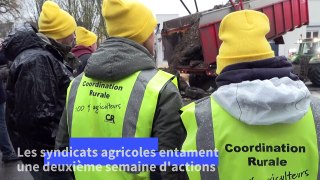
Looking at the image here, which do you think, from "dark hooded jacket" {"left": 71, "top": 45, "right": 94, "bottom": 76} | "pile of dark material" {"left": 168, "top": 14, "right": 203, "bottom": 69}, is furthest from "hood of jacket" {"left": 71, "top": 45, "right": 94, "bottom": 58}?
"pile of dark material" {"left": 168, "top": 14, "right": 203, "bottom": 69}

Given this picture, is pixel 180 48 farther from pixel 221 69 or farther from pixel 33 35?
pixel 221 69

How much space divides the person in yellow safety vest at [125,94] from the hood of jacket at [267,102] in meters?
0.42

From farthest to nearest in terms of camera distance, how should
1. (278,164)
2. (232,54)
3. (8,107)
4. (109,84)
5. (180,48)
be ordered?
(180,48) < (8,107) < (109,84) < (232,54) < (278,164)

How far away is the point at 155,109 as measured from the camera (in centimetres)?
193

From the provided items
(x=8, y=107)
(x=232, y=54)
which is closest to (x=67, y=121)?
(x=8, y=107)

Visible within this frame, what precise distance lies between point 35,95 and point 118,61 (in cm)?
78

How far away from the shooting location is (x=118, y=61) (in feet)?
6.70

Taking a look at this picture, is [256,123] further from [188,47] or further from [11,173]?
[188,47]

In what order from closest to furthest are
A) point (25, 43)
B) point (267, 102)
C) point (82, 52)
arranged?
point (267, 102) < point (25, 43) < point (82, 52)

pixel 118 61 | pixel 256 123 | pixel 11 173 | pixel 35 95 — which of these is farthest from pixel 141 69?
pixel 11 173

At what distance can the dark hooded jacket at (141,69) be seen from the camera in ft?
6.36

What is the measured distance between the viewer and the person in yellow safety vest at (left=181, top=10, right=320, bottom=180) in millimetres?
1568

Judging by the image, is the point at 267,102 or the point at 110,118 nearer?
the point at 267,102

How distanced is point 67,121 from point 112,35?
551 mm
